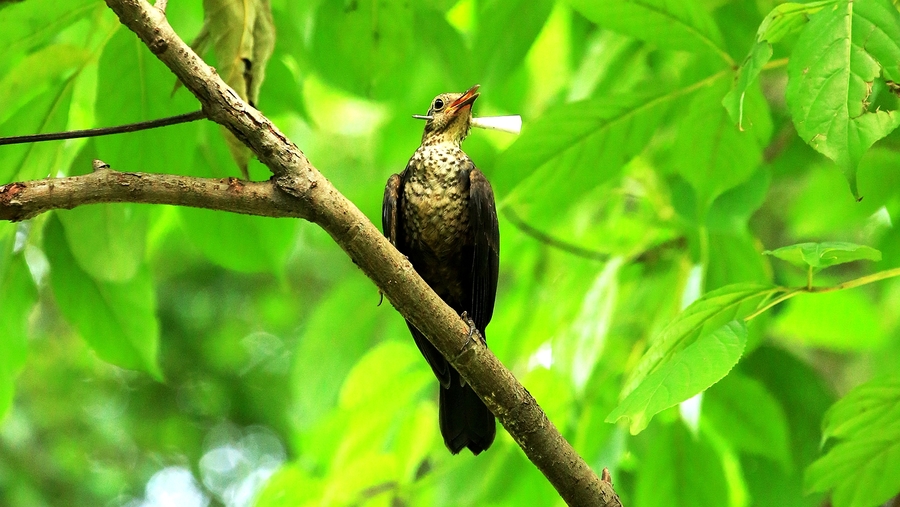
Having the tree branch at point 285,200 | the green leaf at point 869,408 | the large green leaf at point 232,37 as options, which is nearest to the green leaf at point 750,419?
the green leaf at point 869,408

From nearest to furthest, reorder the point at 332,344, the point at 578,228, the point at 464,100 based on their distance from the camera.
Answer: the point at 464,100
the point at 332,344
the point at 578,228

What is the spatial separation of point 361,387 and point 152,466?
5719mm

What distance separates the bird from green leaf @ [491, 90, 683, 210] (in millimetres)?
115

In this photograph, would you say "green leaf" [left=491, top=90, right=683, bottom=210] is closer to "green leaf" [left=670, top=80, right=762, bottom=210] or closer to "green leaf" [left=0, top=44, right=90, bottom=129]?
"green leaf" [left=670, top=80, right=762, bottom=210]

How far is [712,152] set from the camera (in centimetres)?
239

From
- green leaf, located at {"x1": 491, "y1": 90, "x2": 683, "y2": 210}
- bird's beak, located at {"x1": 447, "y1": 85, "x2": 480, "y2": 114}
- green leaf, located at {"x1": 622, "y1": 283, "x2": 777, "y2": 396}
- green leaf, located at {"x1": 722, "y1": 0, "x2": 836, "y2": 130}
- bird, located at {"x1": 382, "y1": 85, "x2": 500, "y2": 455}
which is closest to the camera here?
green leaf, located at {"x1": 722, "y1": 0, "x2": 836, "y2": 130}

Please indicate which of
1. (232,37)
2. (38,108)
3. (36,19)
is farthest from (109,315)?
(232,37)

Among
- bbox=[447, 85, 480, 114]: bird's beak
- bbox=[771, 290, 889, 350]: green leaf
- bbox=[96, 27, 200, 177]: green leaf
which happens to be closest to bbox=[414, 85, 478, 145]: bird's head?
bbox=[447, 85, 480, 114]: bird's beak

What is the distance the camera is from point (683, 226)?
301cm

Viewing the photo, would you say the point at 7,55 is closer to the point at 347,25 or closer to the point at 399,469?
the point at 347,25

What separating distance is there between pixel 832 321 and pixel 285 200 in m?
3.42

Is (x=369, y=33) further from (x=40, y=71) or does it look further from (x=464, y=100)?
(x=40, y=71)

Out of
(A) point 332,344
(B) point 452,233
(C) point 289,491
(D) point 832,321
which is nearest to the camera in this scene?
(B) point 452,233

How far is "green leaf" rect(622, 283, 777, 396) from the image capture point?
179cm
